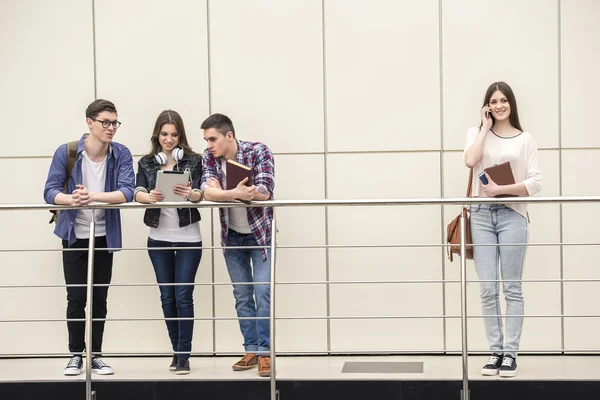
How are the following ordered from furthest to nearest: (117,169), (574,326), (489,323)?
(574,326) < (117,169) < (489,323)

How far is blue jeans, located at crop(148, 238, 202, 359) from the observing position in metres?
5.44

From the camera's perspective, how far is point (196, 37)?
254 inches

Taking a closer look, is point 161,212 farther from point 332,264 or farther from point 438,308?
point 438,308

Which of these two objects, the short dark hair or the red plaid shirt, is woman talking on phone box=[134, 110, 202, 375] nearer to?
the red plaid shirt

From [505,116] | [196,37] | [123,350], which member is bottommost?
[123,350]

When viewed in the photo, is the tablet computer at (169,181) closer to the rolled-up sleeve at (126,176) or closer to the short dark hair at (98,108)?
the rolled-up sleeve at (126,176)

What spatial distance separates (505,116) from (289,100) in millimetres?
1823

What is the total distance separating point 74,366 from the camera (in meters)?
5.39

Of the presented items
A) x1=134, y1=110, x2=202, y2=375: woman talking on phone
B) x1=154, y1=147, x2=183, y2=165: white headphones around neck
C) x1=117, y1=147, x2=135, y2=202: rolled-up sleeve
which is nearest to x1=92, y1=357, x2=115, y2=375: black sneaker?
x1=134, y1=110, x2=202, y2=375: woman talking on phone

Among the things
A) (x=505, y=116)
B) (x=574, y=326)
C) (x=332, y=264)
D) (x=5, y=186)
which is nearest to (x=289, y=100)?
(x=332, y=264)

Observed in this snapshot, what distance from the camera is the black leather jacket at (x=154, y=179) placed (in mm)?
5434

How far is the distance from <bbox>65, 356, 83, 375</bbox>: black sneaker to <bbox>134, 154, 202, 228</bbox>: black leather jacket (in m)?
0.96

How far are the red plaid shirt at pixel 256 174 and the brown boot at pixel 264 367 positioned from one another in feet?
2.06
